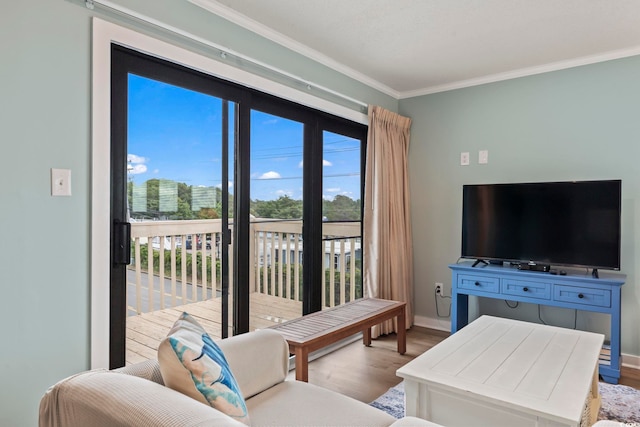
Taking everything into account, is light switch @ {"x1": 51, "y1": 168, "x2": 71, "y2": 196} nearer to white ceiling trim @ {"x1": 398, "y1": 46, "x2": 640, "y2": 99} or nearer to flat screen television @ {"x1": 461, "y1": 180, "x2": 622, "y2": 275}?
flat screen television @ {"x1": 461, "y1": 180, "x2": 622, "y2": 275}

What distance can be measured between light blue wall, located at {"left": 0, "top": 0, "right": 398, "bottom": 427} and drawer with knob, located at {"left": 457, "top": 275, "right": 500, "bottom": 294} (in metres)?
2.80

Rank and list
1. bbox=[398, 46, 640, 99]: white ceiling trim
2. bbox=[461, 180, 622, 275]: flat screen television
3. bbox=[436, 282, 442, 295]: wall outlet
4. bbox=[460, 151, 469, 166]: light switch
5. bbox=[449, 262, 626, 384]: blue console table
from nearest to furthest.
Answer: bbox=[449, 262, 626, 384]: blue console table
bbox=[461, 180, 622, 275]: flat screen television
bbox=[398, 46, 640, 99]: white ceiling trim
bbox=[460, 151, 469, 166]: light switch
bbox=[436, 282, 442, 295]: wall outlet

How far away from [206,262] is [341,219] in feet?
4.81

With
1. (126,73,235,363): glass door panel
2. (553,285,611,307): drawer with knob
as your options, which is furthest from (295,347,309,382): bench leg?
(553,285,611,307): drawer with knob

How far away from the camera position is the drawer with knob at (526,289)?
10.0 ft

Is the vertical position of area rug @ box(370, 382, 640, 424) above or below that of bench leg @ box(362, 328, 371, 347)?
below

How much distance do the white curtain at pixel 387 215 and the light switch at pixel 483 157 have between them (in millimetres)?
717

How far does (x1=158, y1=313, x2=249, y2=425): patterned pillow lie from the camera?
1134mm

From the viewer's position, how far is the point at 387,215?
12.4 feet

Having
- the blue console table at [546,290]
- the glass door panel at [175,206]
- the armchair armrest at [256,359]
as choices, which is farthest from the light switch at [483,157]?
the armchair armrest at [256,359]

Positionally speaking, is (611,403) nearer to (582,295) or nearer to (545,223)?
(582,295)

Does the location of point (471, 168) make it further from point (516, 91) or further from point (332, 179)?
point (332, 179)

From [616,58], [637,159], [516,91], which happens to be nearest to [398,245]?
[516,91]

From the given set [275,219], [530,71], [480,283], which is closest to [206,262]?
[275,219]
